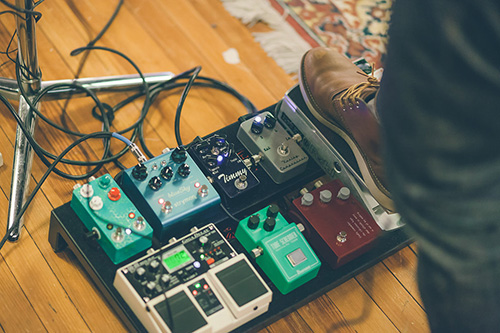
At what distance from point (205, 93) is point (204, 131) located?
162 millimetres

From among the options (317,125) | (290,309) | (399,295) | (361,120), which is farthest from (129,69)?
(399,295)

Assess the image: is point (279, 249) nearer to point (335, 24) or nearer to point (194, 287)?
point (194, 287)

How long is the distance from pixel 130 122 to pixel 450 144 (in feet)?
4.12

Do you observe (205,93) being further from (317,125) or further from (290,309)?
(290,309)

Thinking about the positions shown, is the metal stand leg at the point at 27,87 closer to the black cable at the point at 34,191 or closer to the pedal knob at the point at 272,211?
the black cable at the point at 34,191

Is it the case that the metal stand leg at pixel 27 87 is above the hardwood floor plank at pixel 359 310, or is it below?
above

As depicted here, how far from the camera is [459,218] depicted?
82 centimetres

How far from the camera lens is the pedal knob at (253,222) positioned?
1539 millimetres

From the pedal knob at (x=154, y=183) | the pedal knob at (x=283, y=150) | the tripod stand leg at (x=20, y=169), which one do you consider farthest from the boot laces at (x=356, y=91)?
the tripod stand leg at (x=20, y=169)

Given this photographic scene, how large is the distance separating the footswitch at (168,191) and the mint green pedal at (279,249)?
0.12 m

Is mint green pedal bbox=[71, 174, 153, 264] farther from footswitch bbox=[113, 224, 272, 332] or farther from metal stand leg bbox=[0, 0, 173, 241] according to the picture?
metal stand leg bbox=[0, 0, 173, 241]

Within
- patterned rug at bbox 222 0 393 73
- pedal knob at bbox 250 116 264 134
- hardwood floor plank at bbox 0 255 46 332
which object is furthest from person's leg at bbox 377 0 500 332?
patterned rug at bbox 222 0 393 73

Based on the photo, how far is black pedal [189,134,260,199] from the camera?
5.29ft

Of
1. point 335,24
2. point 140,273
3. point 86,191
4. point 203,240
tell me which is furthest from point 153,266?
point 335,24
